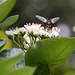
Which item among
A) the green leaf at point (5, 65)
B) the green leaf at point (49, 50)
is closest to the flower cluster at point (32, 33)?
the green leaf at point (49, 50)

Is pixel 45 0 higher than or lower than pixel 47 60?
lower

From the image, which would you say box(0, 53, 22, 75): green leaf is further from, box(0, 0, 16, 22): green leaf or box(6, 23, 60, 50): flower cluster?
box(6, 23, 60, 50): flower cluster

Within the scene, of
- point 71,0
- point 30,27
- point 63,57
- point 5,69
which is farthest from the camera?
point 71,0

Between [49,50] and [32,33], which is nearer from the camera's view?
[49,50]

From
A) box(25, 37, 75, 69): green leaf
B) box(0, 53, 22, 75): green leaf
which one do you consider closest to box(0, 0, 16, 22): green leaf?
box(25, 37, 75, 69): green leaf

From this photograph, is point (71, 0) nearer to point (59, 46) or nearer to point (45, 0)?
point (45, 0)

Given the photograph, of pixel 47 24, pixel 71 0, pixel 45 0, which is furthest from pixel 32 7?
pixel 47 24

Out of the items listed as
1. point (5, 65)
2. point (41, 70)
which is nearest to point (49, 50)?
point (41, 70)

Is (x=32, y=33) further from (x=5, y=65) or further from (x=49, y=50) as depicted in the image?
(x=5, y=65)
